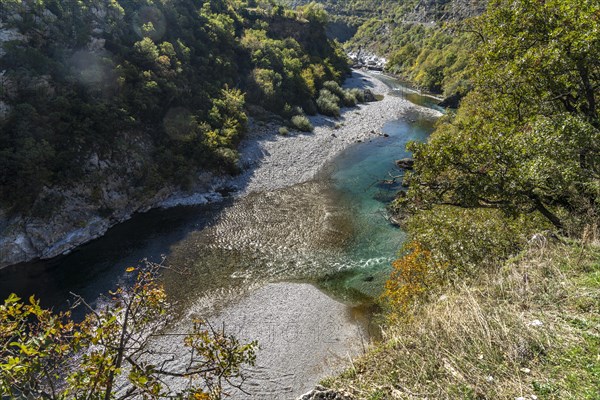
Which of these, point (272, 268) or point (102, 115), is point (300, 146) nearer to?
point (102, 115)

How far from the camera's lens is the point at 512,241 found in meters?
11.9

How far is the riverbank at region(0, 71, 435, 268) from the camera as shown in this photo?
21766 mm

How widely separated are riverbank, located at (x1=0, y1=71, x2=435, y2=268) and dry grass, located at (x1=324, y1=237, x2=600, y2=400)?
73.7ft

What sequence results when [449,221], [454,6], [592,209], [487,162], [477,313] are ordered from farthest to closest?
1. [454,6]
2. [449,221]
3. [487,162]
4. [592,209]
5. [477,313]

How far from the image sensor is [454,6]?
10669cm

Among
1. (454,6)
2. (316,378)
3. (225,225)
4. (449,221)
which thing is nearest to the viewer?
(449,221)

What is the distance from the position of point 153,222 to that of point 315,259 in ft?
42.9

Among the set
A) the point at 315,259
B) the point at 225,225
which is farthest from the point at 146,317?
the point at 225,225

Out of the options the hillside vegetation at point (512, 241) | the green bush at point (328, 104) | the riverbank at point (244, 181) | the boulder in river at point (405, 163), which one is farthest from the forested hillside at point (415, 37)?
the hillside vegetation at point (512, 241)

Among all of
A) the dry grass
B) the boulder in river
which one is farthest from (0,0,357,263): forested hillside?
the dry grass

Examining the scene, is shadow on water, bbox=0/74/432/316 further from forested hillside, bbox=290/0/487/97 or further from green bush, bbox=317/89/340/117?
forested hillside, bbox=290/0/487/97

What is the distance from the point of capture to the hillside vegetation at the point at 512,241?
6453 millimetres

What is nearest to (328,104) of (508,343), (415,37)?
(508,343)

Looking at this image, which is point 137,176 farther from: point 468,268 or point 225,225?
point 468,268
